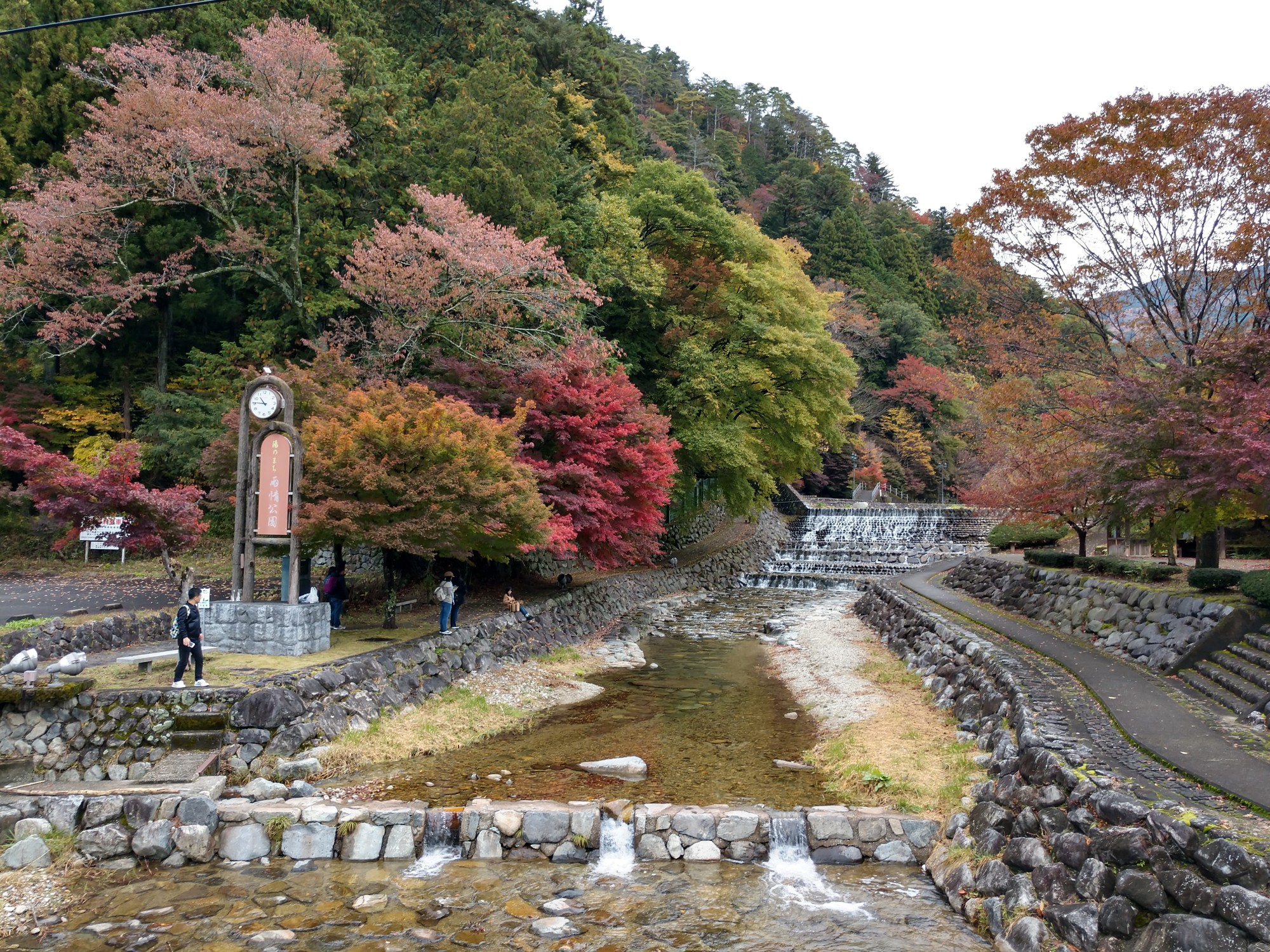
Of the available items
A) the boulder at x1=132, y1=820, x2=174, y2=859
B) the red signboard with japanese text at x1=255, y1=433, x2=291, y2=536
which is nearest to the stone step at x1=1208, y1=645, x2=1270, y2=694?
the boulder at x1=132, y1=820, x2=174, y2=859

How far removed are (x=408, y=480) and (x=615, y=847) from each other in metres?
7.08

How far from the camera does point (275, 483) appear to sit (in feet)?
42.4

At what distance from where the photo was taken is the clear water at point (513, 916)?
6.43 meters

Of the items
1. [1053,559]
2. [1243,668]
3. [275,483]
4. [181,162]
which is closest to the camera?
[1243,668]

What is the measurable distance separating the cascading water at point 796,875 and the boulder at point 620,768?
2.19 m

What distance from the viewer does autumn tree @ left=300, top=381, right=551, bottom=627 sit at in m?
12.9

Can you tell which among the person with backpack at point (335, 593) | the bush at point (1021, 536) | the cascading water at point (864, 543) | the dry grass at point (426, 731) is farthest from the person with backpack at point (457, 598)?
the bush at point (1021, 536)

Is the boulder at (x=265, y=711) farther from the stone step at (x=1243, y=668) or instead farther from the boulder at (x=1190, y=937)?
the stone step at (x=1243, y=668)

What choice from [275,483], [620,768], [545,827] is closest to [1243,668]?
[620,768]

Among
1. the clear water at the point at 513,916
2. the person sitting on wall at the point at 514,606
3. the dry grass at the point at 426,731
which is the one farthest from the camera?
the person sitting on wall at the point at 514,606

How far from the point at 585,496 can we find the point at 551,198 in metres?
10.7

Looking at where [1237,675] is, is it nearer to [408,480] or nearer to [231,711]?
[408,480]

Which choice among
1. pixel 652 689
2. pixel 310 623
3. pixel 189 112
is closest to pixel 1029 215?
pixel 652 689

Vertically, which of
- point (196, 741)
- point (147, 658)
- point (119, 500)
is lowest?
point (196, 741)
